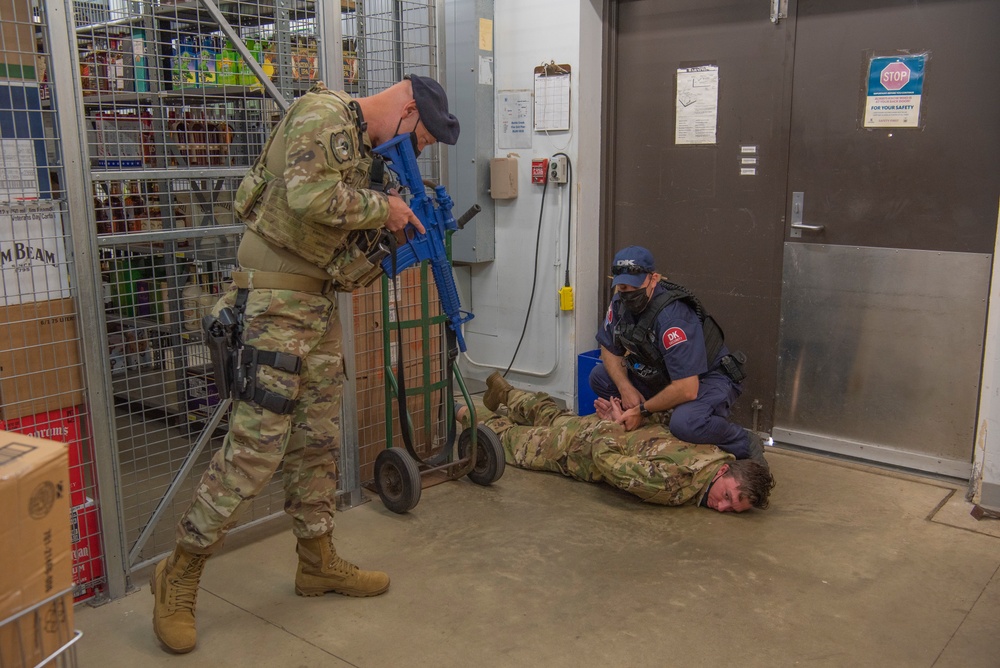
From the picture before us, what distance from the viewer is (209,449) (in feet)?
14.2

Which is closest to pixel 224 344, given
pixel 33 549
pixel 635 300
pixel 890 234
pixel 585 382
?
pixel 33 549

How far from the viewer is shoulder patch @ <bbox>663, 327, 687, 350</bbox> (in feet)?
12.2

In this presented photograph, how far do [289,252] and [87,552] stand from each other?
1211mm

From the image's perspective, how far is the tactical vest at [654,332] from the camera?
3.78 m

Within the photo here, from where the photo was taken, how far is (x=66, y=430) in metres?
2.73

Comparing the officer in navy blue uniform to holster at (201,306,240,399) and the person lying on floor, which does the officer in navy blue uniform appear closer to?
the person lying on floor

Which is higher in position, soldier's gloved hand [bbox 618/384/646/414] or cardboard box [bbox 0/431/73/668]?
cardboard box [bbox 0/431/73/668]

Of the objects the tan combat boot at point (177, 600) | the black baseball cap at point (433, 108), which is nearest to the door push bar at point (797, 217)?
the black baseball cap at point (433, 108)

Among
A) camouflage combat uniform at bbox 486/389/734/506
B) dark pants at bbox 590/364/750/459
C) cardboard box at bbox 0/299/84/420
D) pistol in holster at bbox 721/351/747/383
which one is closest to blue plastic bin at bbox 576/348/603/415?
camouflage combat uniform at bbox 486/389/734/506

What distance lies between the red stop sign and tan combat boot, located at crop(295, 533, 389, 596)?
2952 mm

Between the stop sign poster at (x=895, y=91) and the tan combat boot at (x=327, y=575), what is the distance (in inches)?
113

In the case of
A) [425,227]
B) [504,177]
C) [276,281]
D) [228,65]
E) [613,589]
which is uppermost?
[228,65]

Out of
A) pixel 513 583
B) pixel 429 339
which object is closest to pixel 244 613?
pixel 513 583

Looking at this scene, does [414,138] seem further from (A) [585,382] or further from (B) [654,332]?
(A) [585,382]
